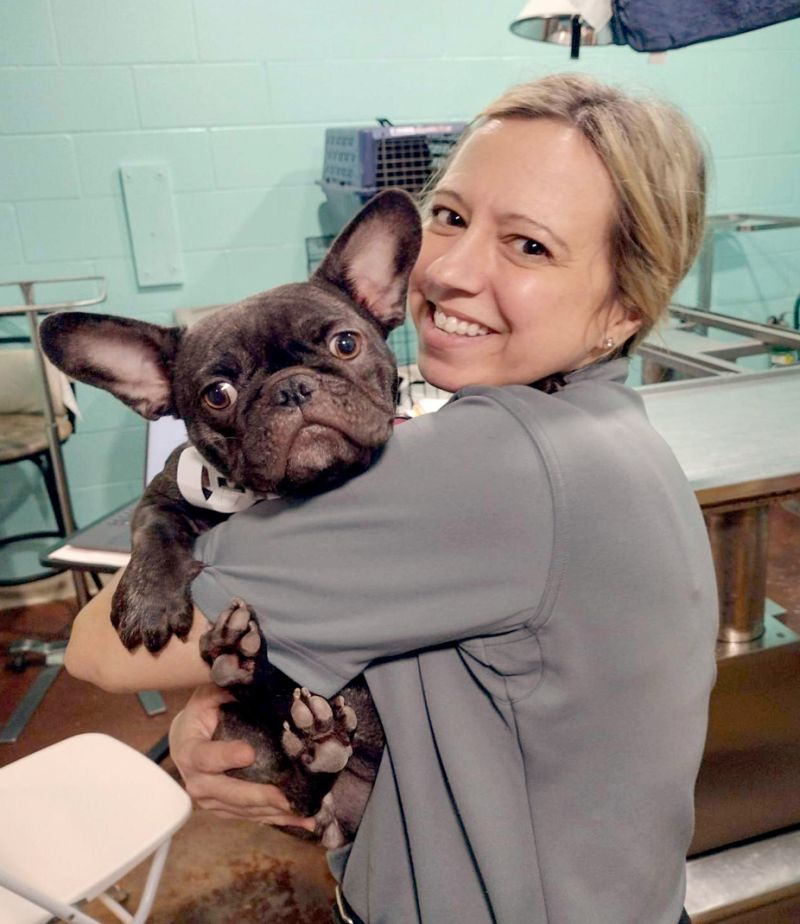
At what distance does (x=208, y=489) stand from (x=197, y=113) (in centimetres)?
250

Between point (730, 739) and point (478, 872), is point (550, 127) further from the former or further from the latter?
point (730, 739)

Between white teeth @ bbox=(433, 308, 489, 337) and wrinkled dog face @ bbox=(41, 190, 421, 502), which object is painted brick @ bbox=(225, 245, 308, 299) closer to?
wrinkled dog face @ bbox=(41, 190, 421, 502)

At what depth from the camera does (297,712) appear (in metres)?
1.00

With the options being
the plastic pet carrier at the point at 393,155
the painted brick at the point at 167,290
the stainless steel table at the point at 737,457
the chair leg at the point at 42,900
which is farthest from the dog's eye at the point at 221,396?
the painted brick at the point at 167,290

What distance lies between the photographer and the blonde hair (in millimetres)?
1019

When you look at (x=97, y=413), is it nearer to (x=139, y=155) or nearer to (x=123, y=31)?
(x=139, y=155)

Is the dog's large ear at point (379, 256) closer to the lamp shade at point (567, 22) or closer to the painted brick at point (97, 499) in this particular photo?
the lamp shade at point (567, 22)

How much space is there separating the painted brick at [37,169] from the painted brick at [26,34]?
27 centimetres

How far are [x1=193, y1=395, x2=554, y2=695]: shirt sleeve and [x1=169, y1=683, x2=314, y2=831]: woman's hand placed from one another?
357 millimetres

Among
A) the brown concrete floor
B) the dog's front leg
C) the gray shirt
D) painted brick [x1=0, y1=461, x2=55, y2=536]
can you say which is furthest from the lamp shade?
painted brick [x1=0, y1=461, x2=55, y2=536]

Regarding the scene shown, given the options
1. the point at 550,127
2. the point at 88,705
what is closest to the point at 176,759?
the point at 550,127

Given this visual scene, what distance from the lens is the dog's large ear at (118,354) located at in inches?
44.3

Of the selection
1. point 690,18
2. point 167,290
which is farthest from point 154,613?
point 167,290

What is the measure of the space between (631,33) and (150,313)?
213 cm
